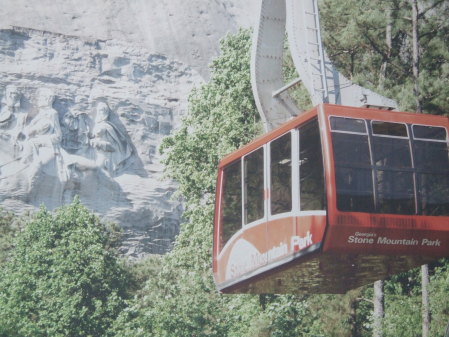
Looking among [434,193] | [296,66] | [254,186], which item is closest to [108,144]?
[296,66]

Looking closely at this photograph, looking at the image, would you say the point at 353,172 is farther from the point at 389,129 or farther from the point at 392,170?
the point at 389,129

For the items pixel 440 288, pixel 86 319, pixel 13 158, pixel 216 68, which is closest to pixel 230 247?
pixel 440 288

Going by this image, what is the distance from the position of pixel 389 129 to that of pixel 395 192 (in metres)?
0.81

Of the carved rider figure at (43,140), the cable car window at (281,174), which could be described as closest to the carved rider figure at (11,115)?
the carved rider figure at (43,140)

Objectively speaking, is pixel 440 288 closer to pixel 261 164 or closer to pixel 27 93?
pixel 261 164

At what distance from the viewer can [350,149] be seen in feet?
35.8

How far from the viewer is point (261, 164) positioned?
12055 millimetres

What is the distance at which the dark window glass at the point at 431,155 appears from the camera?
11.2 metres

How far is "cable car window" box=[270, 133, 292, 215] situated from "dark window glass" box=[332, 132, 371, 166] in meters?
0.76

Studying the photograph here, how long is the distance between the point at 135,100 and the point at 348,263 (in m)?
41.8

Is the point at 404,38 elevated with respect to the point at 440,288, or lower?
elevated

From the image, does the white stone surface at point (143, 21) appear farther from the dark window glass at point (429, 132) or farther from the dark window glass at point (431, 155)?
the dark window glass at point (431, 155)

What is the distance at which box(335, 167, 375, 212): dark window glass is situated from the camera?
10641 mm

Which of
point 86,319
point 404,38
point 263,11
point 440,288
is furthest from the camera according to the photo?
point 86,319
